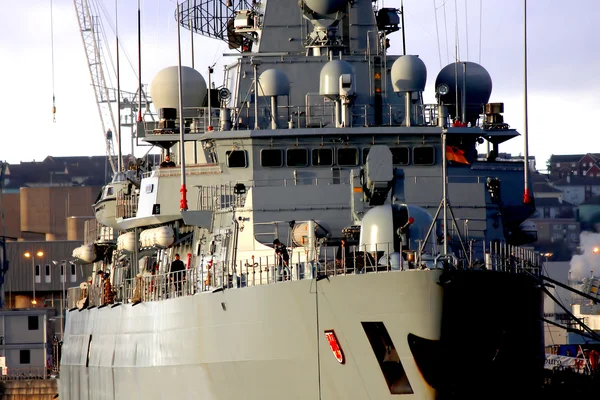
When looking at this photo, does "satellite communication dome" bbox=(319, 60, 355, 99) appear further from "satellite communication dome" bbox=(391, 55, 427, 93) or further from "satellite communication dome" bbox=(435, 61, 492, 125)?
"satellite communication dome" bbox=(435, 61, 492, 125)

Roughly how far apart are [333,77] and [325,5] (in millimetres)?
3182

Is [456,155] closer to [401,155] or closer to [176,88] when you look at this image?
[401,155]

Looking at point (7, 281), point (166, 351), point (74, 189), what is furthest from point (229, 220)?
point (74, 189)

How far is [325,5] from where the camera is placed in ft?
109

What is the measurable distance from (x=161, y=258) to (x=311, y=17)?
6.98 metres

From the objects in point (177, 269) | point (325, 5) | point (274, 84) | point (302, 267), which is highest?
point (325, 5)

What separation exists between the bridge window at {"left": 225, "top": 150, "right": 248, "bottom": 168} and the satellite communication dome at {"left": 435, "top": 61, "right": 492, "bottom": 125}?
5.93m

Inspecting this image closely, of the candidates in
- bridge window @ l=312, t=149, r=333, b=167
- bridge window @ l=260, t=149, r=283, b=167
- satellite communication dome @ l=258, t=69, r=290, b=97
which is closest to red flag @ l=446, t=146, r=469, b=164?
bridge window @ l=312, t=149, r=333, b=167

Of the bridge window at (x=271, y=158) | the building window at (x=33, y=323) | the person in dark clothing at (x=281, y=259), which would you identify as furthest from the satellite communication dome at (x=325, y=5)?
the building window at (x=33, y=323)

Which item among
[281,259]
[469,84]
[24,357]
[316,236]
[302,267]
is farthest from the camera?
[24,357]

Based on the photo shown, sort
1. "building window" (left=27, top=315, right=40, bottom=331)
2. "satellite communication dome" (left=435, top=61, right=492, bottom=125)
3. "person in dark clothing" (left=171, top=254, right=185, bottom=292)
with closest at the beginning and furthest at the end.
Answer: "person in dark clothing" (left=171, top=254, right=185, bottom=292) → "satellite communication dome" (left=435, top=61, right=492, bottom=125) → "building window" (left=27, top=315, right=40, bottom=331)

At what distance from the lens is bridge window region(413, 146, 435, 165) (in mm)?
30828

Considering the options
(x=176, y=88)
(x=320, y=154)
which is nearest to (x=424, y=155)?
(x=320, y=154)

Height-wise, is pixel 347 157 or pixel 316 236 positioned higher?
pixel 347 157
